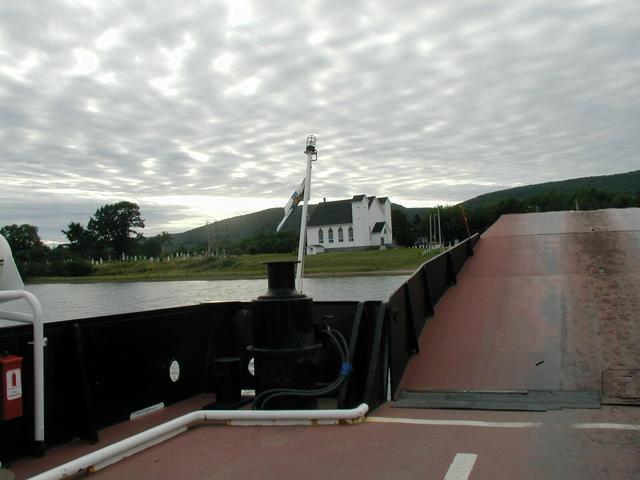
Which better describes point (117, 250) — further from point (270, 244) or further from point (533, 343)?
point (533, 343)

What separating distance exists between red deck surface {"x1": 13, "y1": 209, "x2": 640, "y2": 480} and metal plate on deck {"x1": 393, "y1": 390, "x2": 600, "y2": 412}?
14cm

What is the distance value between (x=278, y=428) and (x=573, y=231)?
843 cm

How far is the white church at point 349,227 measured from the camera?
367ft

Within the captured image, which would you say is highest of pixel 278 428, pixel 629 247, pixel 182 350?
pixel 629 247

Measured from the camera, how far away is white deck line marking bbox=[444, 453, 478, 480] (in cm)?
346

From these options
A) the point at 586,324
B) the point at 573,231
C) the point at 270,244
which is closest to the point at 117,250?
the point at 270,244

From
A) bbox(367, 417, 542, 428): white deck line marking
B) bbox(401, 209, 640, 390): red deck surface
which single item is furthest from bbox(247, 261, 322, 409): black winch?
bbox(401, 209, 640, 390): red deck surface

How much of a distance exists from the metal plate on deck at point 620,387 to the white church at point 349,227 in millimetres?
103105

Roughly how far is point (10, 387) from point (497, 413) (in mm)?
3331

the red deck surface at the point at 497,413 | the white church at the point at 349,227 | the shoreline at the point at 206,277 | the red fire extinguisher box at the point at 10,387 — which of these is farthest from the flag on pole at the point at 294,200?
the white church at the point at 349,227

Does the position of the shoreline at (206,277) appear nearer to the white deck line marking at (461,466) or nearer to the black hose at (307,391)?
the black hose at (307,391)

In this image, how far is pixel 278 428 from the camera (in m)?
4.62

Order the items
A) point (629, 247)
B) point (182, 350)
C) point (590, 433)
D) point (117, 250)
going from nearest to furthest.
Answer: point (590, 433)
point (182, 350)
point (629, 247)
point (117, 250)

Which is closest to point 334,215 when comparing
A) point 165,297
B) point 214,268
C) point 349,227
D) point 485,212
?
point 349,227
